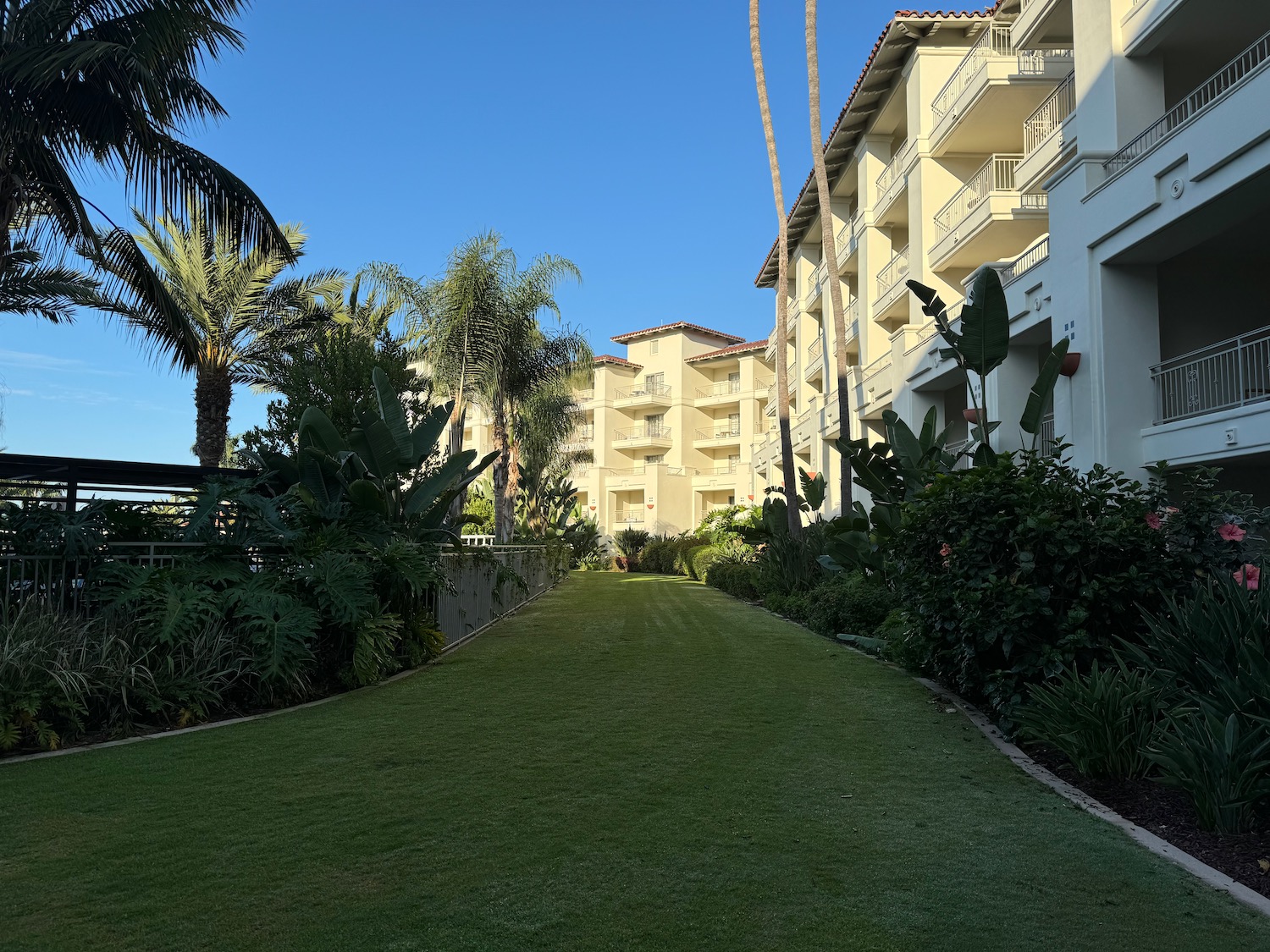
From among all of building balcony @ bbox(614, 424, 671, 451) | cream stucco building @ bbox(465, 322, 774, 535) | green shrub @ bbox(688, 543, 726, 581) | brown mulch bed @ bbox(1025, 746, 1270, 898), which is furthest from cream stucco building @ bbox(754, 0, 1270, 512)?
building balcony @ bbox(614, 424, 671, 451)

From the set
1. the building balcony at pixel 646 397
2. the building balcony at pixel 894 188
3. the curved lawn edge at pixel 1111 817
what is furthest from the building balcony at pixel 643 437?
the curved lawn edge at pixel 1111 817

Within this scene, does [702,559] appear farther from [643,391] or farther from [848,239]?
[643,391]

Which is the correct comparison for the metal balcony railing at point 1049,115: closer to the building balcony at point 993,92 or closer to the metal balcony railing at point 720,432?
the building balcony at point 993,92

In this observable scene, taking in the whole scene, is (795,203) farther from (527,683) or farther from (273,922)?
(273,922)

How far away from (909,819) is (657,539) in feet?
141

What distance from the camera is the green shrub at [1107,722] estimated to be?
5828 millimetres

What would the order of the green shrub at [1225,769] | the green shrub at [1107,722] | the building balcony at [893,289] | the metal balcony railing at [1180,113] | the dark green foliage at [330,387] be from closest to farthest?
the green shrub at [1225,769]
the green shrub at [1107,722]
the metal balcony railing at [1180,113]
the dark green foliage at [330,387]
the building balcony at [893,289]

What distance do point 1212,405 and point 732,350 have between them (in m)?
40.6

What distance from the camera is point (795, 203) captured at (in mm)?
32094

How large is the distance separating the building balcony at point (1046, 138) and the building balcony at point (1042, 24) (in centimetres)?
109

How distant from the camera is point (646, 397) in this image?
2190 inches

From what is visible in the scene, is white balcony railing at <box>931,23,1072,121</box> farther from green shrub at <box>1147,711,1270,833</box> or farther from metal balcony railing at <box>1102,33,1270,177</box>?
green shrub at <box>1147,711,1270,833</box>

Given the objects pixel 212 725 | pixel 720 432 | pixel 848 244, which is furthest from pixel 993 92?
pixel 720 432

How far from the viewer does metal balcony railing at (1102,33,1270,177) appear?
38.3 feet
